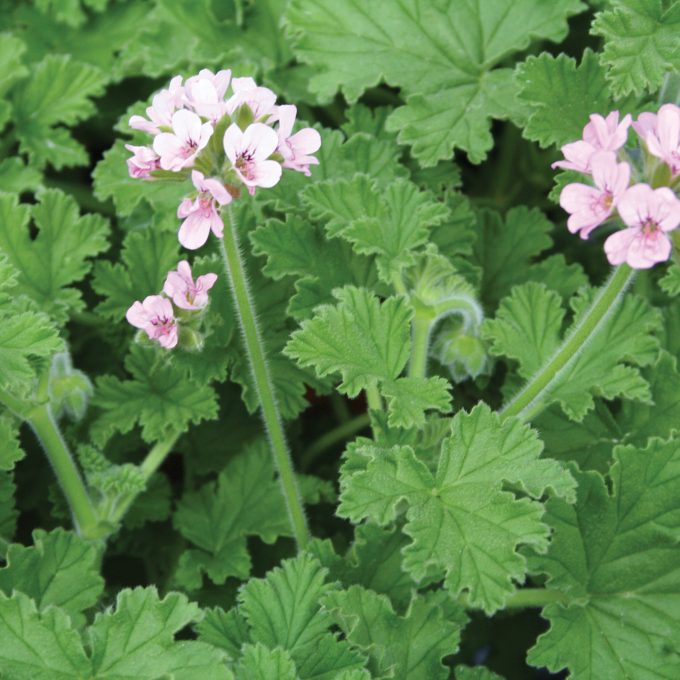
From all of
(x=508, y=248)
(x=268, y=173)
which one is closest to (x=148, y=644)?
(x=268, y=173)

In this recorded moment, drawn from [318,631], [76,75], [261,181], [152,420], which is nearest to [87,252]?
[152,420]

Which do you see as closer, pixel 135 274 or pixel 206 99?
pixel 206 99

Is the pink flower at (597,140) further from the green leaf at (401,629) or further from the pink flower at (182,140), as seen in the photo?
the green leaf at (401,629)

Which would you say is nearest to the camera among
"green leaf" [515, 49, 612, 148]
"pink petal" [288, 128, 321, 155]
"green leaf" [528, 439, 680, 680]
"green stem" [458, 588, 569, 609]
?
"pink petal" [288, 128, 321, 155]

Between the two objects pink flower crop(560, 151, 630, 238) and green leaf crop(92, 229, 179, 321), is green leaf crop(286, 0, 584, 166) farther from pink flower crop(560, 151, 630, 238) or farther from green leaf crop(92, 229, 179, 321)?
pink flower crop(560, 151, 630, 238)

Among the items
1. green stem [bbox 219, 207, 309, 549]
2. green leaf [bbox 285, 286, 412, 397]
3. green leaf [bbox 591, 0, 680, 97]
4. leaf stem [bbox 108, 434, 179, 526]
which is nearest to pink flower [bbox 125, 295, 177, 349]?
green stem [bbox 219, 207, 309, 549]

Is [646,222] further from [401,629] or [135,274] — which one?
[135,274]

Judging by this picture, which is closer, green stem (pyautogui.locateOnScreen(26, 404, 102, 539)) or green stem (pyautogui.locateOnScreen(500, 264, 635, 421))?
green stem (pyautogui.locateOnScreen(500, 264, 635, 421))
